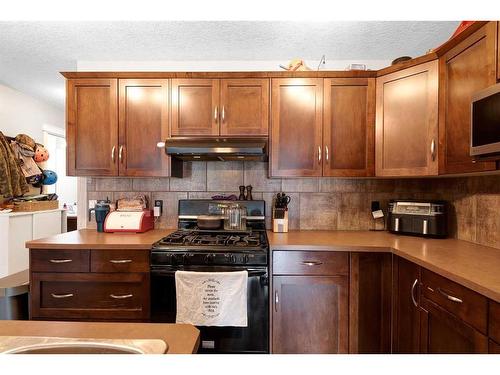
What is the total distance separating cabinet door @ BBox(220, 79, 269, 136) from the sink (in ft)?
6.00

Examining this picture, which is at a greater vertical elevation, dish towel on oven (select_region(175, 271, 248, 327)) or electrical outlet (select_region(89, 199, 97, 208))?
electrical outlet (select_region(89, 199, 97, 208))

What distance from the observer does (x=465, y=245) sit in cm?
188

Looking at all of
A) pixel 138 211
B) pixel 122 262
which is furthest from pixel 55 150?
pixel 122 262

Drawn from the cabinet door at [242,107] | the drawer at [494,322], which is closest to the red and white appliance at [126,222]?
the cabinet door at [242,107]

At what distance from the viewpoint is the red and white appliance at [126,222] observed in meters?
2.33

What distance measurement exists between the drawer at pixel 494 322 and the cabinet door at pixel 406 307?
0.51 meters

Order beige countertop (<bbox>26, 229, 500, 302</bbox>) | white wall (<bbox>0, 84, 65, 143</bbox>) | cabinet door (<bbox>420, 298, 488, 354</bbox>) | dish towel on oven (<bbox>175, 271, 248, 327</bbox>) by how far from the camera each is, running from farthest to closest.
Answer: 1. white wall (<bbox>0, 84, 65, 143</bbox>)
2. dish towel on oven (<bbox>175, 271, 248, 327</bbox>)
3. beige countertop (<bbox>26, 229, 500, 302</bbox>)
4. cabinet door (<bbox>420, 298, 488, 354</bbox>)

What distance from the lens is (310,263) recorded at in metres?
1.92

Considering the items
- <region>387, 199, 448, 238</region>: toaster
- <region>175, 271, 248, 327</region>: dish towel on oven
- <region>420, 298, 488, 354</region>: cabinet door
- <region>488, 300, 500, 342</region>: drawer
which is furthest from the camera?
<region>387, 199, 448, 238</region>: toaster

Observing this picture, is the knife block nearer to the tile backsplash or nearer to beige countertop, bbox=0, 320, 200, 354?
the tile backsplash

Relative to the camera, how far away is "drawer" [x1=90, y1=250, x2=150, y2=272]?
1935mm

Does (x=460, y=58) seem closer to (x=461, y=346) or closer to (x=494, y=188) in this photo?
(x=494, y=188)

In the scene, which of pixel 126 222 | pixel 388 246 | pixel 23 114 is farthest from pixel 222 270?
pixel 23 114

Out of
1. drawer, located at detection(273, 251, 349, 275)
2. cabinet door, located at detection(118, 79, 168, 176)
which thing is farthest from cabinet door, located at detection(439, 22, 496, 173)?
cabinet door, located at detection(118, 79, 168, 176)
